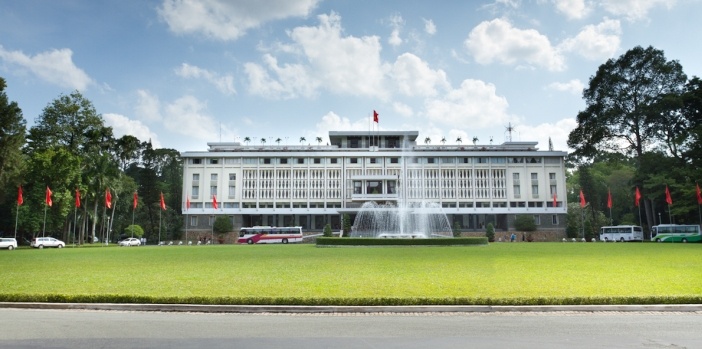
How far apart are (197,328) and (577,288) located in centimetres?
1007

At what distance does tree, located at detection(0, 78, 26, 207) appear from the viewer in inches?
1763

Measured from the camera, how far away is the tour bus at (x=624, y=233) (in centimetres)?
6019

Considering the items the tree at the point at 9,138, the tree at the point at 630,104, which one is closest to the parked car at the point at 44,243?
the tree at the point at 9,138

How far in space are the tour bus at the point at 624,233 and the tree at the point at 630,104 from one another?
8.49 meters

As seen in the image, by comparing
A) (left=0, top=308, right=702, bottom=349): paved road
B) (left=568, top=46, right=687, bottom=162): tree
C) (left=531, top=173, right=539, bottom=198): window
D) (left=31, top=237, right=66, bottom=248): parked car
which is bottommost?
(left=0, top=308, right=702, bottom=349): paved road

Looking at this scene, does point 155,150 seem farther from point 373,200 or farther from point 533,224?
point 533,224

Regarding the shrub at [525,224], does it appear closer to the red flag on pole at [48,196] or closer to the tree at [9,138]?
the red flag on pole at [48,196]

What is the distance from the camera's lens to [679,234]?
176ft

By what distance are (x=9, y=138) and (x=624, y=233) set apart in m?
63.8

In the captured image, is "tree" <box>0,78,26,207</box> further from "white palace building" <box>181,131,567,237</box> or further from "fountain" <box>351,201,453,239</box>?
"fountain" <box>351,201,453,239</box>

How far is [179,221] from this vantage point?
80750 millimetres

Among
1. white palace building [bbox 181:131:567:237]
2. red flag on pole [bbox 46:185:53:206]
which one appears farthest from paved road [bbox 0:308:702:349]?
white palace building [bbox 181:131:567:237]

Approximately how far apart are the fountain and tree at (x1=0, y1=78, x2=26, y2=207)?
36.8 m

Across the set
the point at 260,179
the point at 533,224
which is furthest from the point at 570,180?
the point at 260,179
